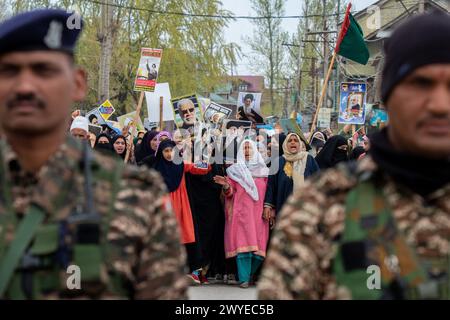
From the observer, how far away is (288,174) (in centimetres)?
1124

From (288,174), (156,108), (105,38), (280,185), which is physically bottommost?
(280,185)

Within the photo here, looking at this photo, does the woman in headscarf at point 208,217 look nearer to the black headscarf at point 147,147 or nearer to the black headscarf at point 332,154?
the black headscarf at point 147,147

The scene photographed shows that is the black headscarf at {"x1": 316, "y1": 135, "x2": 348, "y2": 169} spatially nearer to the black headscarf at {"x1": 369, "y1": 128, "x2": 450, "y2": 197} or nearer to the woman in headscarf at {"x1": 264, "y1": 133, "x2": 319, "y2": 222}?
the woman in headscarf at {"x1": 264, "y1": 133, "x2": 319, "y2": 222}

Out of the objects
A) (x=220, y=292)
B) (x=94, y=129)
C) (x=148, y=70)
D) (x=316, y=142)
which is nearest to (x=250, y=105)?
(x=316, y=142)

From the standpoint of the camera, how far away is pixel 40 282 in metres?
2.26

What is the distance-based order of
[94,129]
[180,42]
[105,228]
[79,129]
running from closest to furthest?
[105,228] < [79,129] < [94,129] < [180,42]

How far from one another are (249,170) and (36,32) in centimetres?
937

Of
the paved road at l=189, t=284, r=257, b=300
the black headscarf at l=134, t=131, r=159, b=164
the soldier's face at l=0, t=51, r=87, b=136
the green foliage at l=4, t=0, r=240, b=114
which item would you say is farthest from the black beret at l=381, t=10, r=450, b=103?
the green foliage at l=4, t=0, r=240, b=114

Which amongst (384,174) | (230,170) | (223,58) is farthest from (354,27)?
(223,58)

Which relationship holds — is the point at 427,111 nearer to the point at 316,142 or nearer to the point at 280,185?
the point at 280,185

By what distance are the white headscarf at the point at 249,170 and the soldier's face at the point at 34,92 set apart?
9.06m

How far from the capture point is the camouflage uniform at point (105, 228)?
7.45 feet
